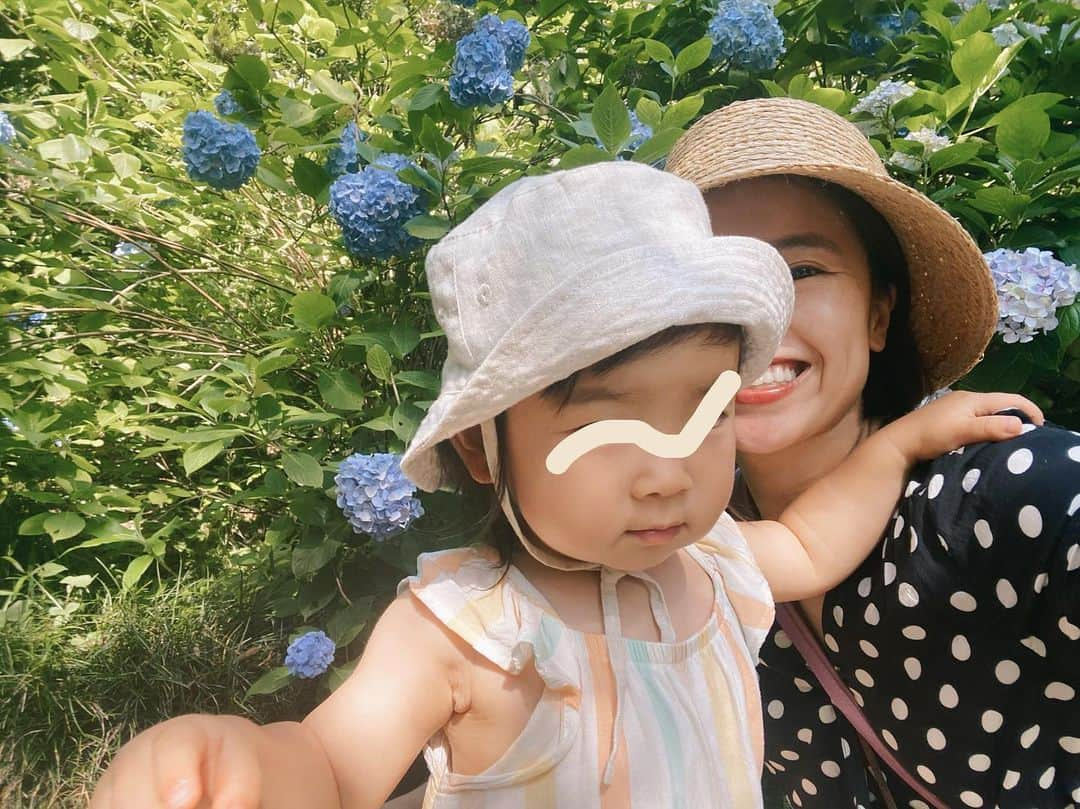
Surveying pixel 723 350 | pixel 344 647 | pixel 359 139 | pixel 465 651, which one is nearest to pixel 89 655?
pixel 344 647

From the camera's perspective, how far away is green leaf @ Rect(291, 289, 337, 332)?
4.62ft

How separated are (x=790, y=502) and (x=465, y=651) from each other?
60cm

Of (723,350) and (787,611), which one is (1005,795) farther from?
(723,350)

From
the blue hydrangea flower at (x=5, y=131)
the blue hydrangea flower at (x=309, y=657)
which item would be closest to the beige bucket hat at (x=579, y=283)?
the blue hydrangea flower at (x=309, y=657)

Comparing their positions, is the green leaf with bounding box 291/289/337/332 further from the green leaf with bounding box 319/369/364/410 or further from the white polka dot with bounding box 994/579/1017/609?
the white polka dot with bounding box 994/579/1017/609

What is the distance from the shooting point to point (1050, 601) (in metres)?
0.88

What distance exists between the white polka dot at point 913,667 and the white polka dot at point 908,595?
0.31ft

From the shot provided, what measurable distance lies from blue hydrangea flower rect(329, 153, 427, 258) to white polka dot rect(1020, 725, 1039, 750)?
1188 mm

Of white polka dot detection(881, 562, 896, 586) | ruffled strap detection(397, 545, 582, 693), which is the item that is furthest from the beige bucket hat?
white polka dot detection(881, 562, 896, 586)

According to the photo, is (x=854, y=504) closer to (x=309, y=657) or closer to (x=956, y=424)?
(x=956, y=424)

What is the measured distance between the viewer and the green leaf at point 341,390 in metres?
1.47

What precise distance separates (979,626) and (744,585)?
0.28 m

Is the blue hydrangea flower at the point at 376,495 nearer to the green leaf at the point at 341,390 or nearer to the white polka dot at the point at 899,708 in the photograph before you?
the green leaf at the point at 341,390

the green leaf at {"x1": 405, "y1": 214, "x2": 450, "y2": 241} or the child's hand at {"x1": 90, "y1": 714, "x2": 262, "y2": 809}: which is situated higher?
the child's hand at {"x1": 90, "y1": 714, "x2": 262, "y2": 809}
